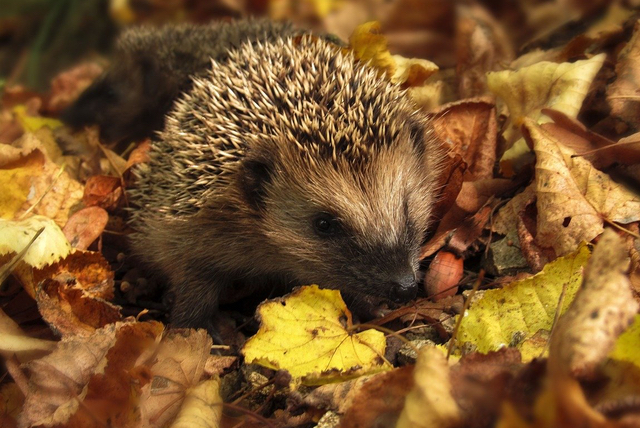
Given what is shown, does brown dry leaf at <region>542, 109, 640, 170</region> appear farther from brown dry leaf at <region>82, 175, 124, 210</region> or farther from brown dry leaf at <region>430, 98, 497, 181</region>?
brown dry leaf at <region>82, 175, 124, 210</region>

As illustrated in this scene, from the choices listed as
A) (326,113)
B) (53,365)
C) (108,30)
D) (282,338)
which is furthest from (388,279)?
(108,30)

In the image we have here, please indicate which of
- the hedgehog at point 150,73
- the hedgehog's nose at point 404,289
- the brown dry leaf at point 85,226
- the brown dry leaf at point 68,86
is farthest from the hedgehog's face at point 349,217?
the brown dry leaf at point 68,86

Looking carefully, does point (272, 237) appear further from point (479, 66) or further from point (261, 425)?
point (479, 66)

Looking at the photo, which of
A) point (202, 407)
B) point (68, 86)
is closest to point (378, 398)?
point (202, 407)

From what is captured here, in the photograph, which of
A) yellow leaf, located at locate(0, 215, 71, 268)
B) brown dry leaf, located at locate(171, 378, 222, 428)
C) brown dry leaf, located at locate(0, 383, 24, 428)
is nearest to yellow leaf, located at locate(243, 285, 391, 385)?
brown dry leaf, located at locate(171, 378, 222, 428)

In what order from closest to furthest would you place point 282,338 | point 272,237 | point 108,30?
1. point 282,338
2. point 272,237
3. point 108,30

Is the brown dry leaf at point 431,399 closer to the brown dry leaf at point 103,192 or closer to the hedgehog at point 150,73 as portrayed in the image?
the brown dry leaf at point 103,192
